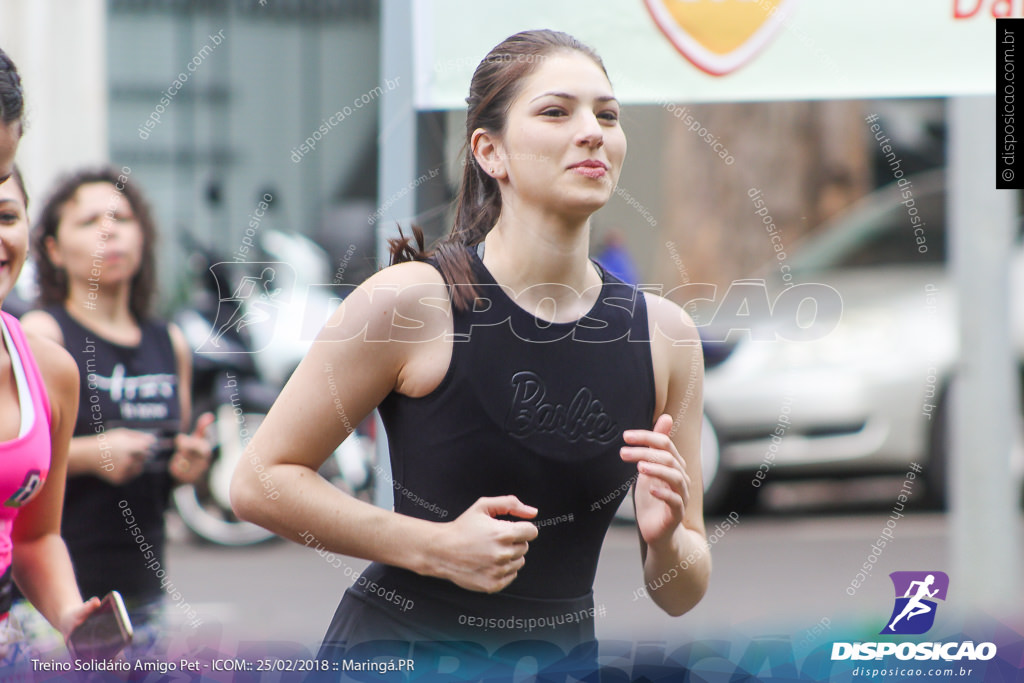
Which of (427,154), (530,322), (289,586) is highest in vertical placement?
(427,154)

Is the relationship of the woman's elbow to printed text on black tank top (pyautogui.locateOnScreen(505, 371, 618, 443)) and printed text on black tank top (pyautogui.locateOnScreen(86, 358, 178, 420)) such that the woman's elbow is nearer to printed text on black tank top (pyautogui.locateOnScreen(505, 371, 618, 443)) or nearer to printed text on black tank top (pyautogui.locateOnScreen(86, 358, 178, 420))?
printed text on black tank top (pyautogui.locateOnScreen(505, 371, 618, 443))

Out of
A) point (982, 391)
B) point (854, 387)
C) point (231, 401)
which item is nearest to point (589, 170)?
point (982, 391)

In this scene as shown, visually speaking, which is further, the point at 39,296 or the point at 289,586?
the point at 289,586

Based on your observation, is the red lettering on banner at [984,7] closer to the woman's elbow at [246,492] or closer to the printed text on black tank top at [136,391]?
the woman's elbow at [246,492]

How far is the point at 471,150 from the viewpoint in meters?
1.87

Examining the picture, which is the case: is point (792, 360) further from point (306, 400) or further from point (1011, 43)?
point (306, 400)

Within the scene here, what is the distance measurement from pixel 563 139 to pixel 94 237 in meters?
Answer: 1.40

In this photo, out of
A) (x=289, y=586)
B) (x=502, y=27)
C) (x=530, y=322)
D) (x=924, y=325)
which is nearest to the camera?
(x=530, y=322)

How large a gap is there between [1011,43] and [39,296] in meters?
2.12

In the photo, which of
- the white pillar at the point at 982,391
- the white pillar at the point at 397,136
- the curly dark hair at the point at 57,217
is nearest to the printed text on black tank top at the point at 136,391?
the curly dark hair at the point at 57,217

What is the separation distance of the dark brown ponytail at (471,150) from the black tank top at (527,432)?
27 mm

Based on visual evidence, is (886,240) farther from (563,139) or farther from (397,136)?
(563,139)

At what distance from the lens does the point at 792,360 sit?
5348mm

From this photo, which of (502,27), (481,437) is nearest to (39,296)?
(502,27)
